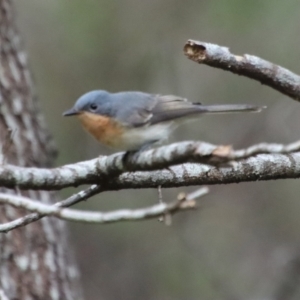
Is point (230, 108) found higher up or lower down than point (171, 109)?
lower down

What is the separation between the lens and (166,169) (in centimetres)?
320

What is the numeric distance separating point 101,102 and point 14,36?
5.01 feet

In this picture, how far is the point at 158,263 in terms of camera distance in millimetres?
7965

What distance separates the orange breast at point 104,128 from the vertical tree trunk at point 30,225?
0.88 meters

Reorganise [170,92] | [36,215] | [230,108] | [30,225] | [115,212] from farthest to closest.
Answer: [170,92]
[30,225]
[230,108]
[36,215]
[115,212]

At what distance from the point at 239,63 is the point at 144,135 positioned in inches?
27.2

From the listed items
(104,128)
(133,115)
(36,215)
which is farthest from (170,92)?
(36,215)

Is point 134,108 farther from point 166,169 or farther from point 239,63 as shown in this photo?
point 239,63

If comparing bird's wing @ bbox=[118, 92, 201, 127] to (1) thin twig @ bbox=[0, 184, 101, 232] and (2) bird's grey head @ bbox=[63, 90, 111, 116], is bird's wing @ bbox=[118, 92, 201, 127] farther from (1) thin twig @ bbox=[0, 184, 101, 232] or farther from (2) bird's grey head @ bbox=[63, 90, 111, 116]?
(1) thin twig @ bbox=[0, 184, 101, 232]

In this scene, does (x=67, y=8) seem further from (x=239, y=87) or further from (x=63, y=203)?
(x=63, y=203)

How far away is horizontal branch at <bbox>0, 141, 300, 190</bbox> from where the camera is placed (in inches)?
92.9

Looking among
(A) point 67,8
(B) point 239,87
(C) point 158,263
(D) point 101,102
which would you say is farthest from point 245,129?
(D) point 101,102

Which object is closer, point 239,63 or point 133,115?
point 239,63

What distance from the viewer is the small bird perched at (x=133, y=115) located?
3412 mm
